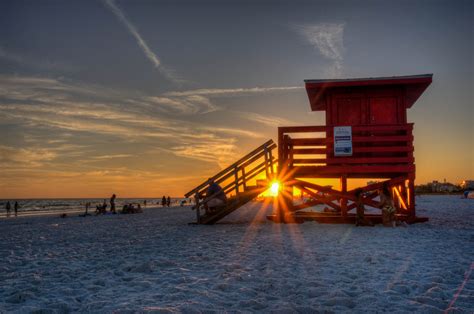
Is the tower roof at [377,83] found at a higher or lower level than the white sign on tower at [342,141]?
higher

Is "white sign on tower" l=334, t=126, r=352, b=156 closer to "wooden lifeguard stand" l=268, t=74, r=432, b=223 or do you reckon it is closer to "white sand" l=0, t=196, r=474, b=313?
"wooden lifeguard stand" l=268, t=74, r=432, b=223

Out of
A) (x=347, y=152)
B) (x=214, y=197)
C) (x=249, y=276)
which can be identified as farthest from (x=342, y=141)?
(x=249, y=276)

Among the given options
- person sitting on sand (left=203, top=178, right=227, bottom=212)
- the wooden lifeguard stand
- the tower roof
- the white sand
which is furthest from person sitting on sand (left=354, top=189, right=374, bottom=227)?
person sitting on sand (left=203, top=178, right=227, bottom=212)

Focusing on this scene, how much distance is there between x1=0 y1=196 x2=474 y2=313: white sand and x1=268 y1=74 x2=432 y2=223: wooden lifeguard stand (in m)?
4.01

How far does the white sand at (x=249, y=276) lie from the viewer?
14.0 feet

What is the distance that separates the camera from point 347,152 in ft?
43.2

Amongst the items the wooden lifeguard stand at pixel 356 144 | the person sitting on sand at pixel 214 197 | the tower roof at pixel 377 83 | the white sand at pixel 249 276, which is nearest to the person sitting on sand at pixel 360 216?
the wooden lifeguard stand at pixel 356 144

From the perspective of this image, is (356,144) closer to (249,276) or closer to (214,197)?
(214,197)

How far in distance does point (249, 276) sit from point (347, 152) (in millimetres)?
8996

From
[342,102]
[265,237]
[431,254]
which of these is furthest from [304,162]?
[431,254]

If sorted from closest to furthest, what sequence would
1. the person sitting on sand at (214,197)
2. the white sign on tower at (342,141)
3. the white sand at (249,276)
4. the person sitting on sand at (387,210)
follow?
the white sand at (249,276), the person sitting on sand at (387,210), the white sign on tower at (342,141), the person sitting on sand at (214,197)

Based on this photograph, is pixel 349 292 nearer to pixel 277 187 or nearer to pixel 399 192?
pixel 277 187

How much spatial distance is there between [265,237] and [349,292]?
17.2ft

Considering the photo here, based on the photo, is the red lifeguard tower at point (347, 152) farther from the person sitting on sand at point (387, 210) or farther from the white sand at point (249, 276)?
the white sand at point (249, 276)
